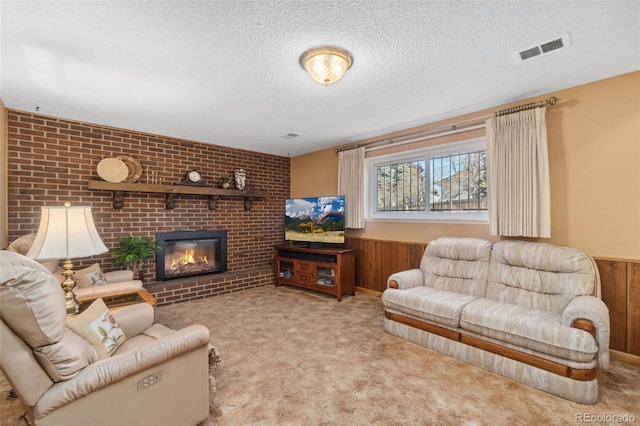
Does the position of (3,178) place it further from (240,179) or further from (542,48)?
(542,48)

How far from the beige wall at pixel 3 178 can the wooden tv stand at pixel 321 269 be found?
3.22 meters

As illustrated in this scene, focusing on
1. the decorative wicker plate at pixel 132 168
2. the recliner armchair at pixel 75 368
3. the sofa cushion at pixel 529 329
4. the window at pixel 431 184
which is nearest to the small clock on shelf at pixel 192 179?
the decorative wicker plate at pixel 132 168

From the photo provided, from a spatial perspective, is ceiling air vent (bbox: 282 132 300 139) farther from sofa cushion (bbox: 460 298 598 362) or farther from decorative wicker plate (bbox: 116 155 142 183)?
sofa cushion (bbox: 460 298 598 362)

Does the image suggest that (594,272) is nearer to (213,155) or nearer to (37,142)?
(213,155)

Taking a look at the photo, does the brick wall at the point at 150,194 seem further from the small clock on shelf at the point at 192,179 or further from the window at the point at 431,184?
the window at the point at 431,184

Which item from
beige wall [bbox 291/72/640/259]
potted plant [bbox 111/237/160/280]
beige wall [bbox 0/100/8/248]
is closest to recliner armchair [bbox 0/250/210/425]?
potted plant [bbox 111/237/160/280]

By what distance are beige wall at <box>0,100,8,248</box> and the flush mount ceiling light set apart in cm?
321

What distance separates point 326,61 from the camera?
204 cm

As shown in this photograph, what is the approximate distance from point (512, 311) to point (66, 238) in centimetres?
324

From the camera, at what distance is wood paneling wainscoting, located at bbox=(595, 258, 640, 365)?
2.38 m

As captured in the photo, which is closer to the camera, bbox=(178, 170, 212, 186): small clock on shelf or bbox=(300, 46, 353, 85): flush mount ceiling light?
bbox=(300, 46, 353, 85): flush mount ceiling light

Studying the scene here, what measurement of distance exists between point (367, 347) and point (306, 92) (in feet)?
8.02

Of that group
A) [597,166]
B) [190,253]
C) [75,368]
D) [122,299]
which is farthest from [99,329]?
[597,166]

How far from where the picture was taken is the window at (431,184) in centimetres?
341
